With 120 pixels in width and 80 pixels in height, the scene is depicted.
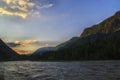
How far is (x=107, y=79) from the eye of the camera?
5178cm

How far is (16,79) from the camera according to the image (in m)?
57.8

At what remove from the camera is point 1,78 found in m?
51.5

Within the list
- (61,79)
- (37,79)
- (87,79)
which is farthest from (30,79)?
(87,79)

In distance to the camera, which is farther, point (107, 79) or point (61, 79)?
point (61, 79)

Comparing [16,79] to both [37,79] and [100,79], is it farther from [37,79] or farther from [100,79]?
[100,79]

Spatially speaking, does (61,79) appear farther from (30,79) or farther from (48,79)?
(30,79)

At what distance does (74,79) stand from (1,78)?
1434cm

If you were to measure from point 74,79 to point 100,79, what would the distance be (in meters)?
5.31

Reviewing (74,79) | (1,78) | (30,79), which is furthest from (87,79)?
(1,78)

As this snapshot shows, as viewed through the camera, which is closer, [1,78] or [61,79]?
[1,78]

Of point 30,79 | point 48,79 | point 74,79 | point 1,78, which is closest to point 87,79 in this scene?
point 74,79

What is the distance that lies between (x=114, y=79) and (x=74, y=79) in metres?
8.05

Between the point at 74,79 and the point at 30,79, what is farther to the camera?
the point at 30,79

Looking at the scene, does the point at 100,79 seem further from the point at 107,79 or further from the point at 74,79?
the point at 74,79
